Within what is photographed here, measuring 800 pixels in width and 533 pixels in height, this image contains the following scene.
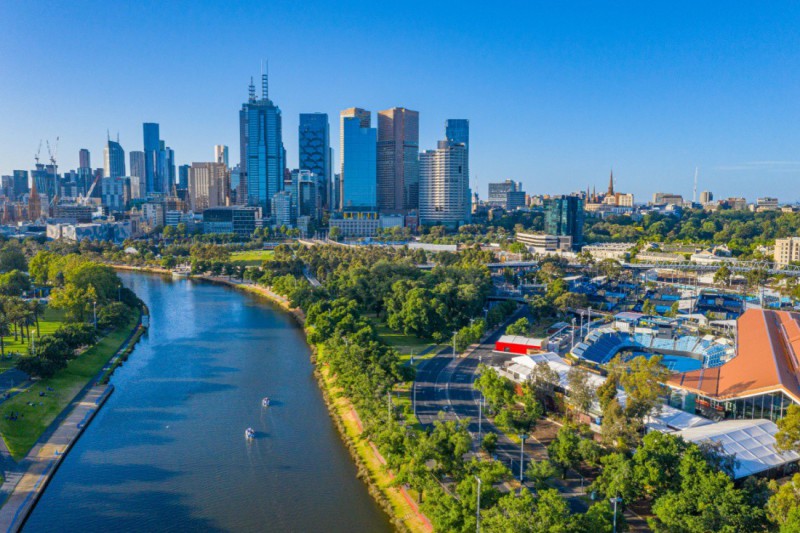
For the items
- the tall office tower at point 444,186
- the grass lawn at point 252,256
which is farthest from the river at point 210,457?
the tall office tower at point 444,186

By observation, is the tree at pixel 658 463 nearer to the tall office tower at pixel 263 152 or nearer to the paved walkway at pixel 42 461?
the paved walkway at pixel 42 461

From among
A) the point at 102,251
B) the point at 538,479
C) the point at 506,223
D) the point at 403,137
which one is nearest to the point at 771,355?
the point at 538,479

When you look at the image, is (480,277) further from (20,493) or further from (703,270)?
(20,493)

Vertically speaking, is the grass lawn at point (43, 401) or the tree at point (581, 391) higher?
the tree at point (581, 391)

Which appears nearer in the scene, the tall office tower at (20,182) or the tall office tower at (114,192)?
the tall office tower at (114,192)

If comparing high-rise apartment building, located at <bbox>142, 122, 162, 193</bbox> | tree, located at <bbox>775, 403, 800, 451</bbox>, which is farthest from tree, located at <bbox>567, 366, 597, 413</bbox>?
high-rise apartment building, located at <bbox>142, 122, 162, 193</bbox>

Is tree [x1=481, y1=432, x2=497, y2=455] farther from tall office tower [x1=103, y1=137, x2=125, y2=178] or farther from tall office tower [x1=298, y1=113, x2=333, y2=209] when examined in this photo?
tall office tower [x1=103, y1=137, x2=125, y2=178]

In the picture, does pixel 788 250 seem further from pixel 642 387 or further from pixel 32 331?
pixel 32 331

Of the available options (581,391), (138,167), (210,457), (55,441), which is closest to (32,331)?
(55,441)
